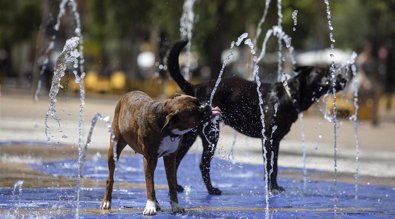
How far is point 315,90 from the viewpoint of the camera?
10445mm

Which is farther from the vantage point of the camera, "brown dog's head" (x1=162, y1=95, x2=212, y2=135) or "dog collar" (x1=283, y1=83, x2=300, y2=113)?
"dog collar" (x1=283, y1=83, x2=300, y2=113)

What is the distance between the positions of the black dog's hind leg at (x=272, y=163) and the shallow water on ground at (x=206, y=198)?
145mm

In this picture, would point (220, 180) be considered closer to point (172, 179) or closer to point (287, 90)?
point (287, 90)

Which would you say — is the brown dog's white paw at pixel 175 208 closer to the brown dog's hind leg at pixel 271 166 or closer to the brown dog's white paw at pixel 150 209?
the brown dog's white paw at pixel 150 209

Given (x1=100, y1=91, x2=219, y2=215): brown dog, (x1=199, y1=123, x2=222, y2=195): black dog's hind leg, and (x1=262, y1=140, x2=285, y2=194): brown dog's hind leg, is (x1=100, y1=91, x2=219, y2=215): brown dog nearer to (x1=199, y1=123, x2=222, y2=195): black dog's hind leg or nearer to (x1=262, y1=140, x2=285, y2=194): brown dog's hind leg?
(x1=199, y1=123, x2=222, y2=195): black dog's hind leg

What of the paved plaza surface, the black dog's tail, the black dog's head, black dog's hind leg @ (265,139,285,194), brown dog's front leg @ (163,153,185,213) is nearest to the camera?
brown dog's front leg @ (163,153,185,213)

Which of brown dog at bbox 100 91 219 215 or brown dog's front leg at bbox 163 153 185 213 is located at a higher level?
brown dog at bbox 100 91 219 215

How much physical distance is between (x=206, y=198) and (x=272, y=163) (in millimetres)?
890

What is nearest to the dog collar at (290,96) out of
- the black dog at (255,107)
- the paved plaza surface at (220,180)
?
the black dog at (255,107)

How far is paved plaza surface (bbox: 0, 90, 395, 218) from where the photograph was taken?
8672 millimetres

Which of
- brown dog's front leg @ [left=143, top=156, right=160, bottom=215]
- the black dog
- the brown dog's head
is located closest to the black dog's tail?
the black dog

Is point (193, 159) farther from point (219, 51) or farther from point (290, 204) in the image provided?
point (219, 51)

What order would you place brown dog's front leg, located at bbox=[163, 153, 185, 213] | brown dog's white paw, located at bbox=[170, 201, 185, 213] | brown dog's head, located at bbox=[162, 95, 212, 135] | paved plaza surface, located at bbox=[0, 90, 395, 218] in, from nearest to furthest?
brown dog's head, located at bbox=[162, 95, 212, 135], brown dog's front leg, located at bbox=[163, 153, 185, 213], brown dog's white paw, located at bbox=[170, 201, 185, 213], paved plaza surface, located at bbox=[0, 90, 395, 218]

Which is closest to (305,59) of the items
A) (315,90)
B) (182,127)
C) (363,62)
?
(363,62)
